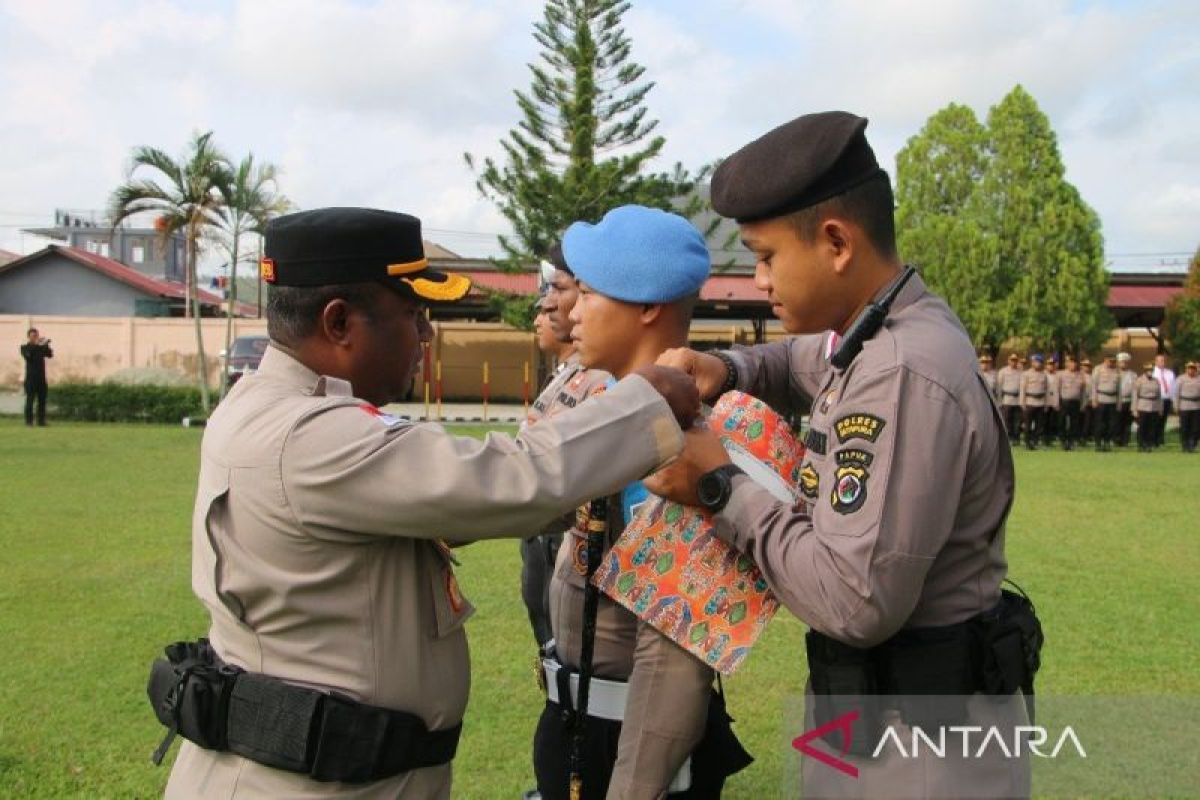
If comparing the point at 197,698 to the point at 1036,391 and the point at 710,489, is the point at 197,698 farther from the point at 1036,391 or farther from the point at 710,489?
the point at 1036,391

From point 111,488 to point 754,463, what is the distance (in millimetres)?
11635

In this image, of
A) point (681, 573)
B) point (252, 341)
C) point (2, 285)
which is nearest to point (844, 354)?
point (681, 573)

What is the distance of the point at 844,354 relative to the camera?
199cm

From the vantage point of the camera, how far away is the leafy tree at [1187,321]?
88.1ft

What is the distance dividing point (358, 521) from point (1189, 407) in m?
22.0

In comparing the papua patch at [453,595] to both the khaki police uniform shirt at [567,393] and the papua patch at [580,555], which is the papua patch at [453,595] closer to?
the khaki police uniform shirt at [567,393]

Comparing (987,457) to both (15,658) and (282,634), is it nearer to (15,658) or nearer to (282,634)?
(282,634)

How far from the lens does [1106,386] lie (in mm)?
21719

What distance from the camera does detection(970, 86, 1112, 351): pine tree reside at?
96.9 feet

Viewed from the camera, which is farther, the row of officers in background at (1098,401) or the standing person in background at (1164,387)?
the standing person in background at (1164,387)

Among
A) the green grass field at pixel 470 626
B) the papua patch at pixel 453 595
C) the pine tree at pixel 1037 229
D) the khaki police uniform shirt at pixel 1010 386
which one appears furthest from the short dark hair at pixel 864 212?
the pine tree at pixel 1037 229

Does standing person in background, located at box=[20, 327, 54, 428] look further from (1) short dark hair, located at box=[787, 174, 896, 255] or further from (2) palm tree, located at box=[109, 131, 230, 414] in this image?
(1) short dark hair, located at box=[787, 174, 896, 255]

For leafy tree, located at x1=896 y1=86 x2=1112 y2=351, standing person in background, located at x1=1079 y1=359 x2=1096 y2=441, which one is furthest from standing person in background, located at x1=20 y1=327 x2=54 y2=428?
leafy tree, located at x1=896 y1=86 x2=1112 y2=351

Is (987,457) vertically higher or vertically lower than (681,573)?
higher
